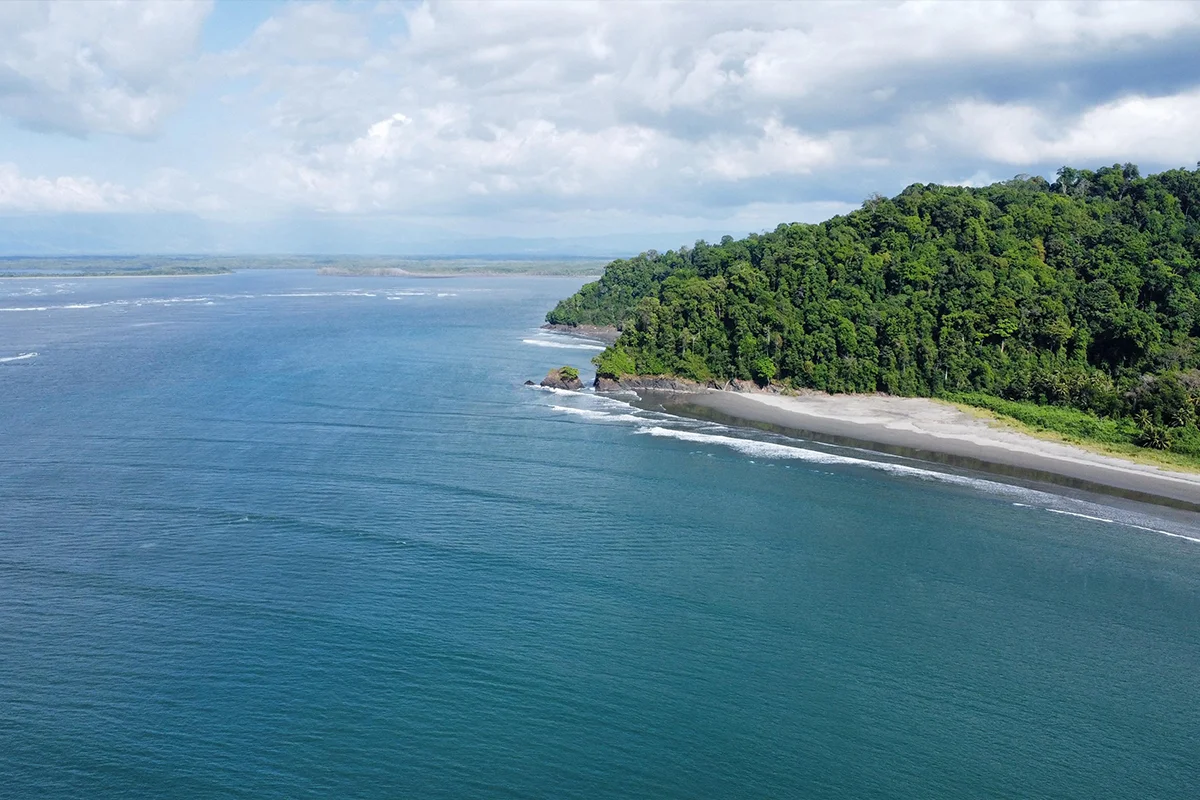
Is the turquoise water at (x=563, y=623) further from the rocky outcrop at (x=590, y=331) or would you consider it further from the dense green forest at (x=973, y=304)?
the rocky outcrop at (x=590, y=331)

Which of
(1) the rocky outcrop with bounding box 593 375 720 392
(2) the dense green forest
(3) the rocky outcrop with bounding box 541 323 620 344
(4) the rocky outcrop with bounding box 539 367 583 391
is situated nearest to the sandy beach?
(1) the rocky outcrop with bounding box 593 375 720 392

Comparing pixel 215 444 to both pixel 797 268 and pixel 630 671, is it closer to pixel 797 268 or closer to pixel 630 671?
Answer: pixel 630 671

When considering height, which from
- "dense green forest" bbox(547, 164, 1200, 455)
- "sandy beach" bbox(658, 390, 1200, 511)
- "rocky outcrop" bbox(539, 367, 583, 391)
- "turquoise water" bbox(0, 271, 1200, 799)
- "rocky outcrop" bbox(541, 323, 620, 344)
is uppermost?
"dense green forest" bbox(547, 164, 1200, 455)

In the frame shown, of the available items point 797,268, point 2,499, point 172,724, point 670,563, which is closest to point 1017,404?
point 797,268

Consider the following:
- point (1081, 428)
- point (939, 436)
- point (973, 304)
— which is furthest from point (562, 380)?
point (1081, 428)

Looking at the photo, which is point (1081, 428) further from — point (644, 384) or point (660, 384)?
point (644, 384)

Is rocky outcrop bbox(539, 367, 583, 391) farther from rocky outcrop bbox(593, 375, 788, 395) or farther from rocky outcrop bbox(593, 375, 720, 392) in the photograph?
rocky outcrop bbox(593, 375, 720, 392)
